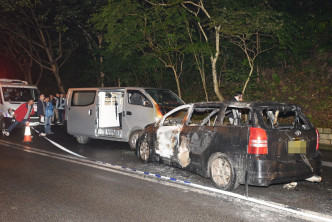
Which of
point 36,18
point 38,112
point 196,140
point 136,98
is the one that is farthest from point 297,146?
point 36,18

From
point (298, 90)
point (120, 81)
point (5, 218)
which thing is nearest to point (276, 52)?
point (298, 90)

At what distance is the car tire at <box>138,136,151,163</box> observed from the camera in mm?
7796

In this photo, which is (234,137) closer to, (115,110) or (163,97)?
(163,97)

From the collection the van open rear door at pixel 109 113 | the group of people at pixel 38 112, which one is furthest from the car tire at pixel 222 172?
the group of people at pixel 38 112

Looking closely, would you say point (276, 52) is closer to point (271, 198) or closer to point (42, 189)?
point (271, 198)

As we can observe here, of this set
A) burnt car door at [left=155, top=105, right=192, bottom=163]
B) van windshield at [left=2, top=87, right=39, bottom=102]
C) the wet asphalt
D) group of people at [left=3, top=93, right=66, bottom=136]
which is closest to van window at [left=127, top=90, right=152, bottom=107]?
burnt car door at [left=155, top=105, right=192, bottom=163]

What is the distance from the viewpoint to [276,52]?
1683cm

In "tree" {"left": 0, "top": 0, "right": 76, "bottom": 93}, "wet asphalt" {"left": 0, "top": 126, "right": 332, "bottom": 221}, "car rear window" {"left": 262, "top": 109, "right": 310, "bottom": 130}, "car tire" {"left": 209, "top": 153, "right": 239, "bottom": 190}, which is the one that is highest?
"tree" {"left": 0, "top": 0, "right": 76, "bottom": 93}

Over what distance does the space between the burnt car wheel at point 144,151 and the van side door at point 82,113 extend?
3150mm

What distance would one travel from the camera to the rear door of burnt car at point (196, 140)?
5.99m

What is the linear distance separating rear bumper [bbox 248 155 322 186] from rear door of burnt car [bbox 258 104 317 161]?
11cm

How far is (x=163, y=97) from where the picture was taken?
1010 cm

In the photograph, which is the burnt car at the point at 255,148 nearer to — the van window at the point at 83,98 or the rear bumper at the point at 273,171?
the rear bumper at the point at 273,171

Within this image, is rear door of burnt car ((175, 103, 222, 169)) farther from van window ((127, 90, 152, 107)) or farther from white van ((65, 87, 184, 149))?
van window ((127, 90, 152, 107))
